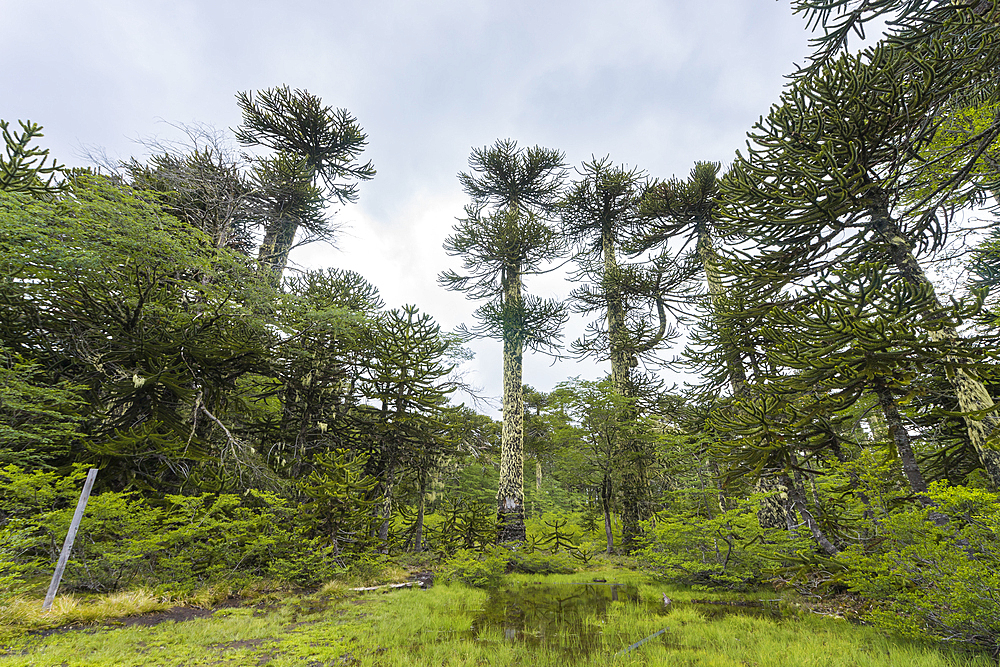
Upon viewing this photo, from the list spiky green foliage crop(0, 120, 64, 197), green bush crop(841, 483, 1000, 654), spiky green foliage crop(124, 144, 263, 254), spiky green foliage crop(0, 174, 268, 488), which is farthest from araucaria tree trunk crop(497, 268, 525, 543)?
spiky green foliage crop(0, 120, 64, 197)

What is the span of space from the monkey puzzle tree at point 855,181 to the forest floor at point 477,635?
3249mm

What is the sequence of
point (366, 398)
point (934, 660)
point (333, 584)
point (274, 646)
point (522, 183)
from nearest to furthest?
point (934, 660), point (274, 646), point (333, 584), point (366, 398), point (522, 183)

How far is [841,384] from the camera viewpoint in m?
5.34

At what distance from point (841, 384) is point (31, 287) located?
14.1m

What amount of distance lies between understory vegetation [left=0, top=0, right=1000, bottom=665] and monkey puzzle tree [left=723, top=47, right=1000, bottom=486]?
55 mm

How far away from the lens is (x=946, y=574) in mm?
3891

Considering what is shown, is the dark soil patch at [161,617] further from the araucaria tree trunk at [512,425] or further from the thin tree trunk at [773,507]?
the thin tree trunk at [773,507]

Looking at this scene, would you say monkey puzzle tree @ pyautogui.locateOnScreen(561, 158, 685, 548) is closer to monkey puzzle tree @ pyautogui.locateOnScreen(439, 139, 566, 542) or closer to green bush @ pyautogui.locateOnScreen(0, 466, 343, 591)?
monkey puzzle tree @ pyautogui.locateOnScreen(439, 139, 566, 542)

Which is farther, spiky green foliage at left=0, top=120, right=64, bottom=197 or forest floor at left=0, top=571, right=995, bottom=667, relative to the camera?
spiky green foliage at left=0, top=120, right=64, bottom=197

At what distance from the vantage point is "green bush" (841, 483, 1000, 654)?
358 cm

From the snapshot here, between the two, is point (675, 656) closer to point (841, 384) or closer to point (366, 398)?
point (841, 384)

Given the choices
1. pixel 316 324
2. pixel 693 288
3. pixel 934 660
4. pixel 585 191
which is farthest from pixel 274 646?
pixel 585 191

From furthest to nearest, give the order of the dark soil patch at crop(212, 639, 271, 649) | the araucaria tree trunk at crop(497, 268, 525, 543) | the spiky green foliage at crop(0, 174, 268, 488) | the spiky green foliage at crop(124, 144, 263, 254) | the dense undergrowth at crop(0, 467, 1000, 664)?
the araucaria tree trunk at crop(497, 268, 525, 543)
the spiky green foliage at crop(124, 144, 263, 254)
the spiky green foliage at crop(0, 174, 268, 488)
the dark soil patch at crop(212, 639, 271, 649)
the dense undergrowth at crop(0, 467, 1000, 664)

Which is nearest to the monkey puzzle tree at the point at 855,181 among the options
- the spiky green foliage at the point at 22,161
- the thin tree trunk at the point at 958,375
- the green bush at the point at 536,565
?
the thin tree trunk at the point at 958,375
